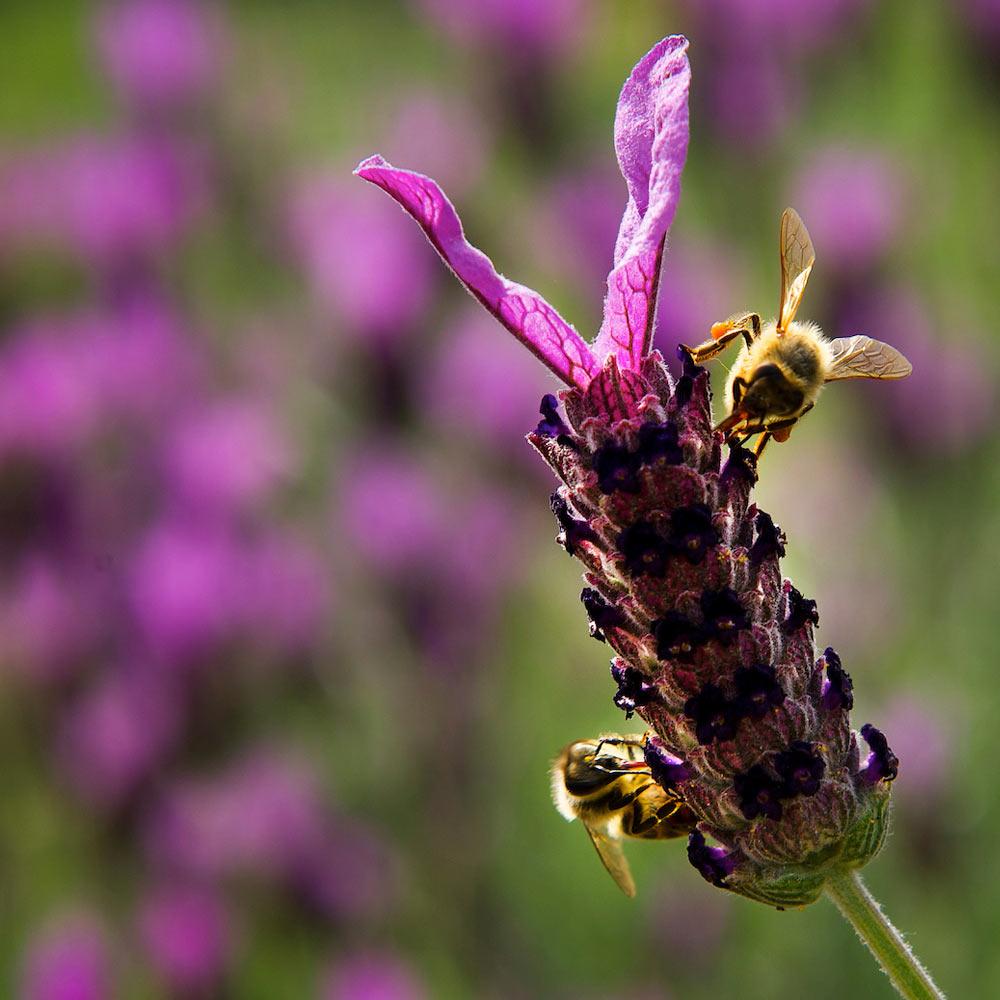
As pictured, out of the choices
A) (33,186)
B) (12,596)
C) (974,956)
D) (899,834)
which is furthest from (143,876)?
(33,186)

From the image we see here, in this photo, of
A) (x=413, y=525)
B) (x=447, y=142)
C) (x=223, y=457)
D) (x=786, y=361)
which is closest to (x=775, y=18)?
(x=447, y=142)

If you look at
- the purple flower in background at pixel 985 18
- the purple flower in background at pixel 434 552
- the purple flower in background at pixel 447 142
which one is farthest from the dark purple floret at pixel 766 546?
the purple flower in background at pixel 447 142

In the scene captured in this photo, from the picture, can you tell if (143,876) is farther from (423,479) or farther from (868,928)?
(868,928)

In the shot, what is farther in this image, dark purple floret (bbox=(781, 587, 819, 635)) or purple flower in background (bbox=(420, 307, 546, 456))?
purple flower in background (bbox=(420, 307, 546, 456))

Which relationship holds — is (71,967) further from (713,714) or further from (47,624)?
(713,714)

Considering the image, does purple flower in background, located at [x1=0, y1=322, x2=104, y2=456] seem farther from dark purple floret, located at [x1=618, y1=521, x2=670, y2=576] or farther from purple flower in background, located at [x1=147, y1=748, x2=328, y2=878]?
dark purple floret, located at [x1=618, y1=521, x2=670, y2=576]

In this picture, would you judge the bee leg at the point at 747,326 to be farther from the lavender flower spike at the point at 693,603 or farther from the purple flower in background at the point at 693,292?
the purple flower in background at the point at 693,292

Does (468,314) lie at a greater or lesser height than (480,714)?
greater

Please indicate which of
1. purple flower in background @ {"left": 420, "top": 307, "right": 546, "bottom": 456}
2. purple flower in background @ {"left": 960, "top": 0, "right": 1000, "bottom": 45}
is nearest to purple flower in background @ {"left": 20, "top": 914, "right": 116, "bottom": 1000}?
purple flower in background @ {"left": 420, "top": 307, "right": 546, "bottom": 456}
